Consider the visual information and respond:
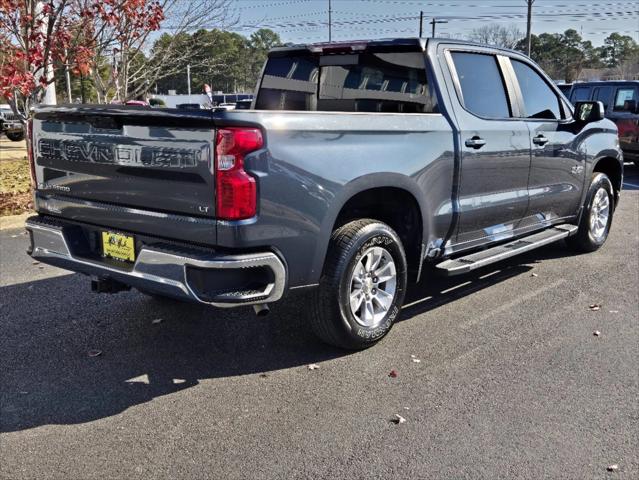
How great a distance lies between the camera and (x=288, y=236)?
3.53 metres

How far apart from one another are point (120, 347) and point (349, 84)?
103 inches

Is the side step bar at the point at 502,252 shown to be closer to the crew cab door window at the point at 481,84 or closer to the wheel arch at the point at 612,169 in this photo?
the wheel arch at the point at 612,169

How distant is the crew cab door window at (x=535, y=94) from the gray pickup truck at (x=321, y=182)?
0.07ft

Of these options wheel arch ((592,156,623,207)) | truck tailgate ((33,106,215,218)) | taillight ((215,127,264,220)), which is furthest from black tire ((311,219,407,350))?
wheel arch ((592,156,623,207))

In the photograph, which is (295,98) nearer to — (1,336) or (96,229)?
(96,229)

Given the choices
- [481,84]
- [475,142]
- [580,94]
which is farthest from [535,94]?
[580,94]

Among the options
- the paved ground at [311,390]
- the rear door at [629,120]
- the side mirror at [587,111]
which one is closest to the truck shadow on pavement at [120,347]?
the paved ground at [311,390]

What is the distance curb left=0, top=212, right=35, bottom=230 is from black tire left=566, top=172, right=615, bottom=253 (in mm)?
6584

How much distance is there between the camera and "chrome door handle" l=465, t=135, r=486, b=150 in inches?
184

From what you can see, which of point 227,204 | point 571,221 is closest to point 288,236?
point 227,204

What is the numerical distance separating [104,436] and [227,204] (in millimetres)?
1285

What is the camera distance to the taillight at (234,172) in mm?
3266

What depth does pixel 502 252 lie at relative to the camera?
5.14m

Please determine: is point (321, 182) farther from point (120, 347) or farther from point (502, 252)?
point (502, 252)
